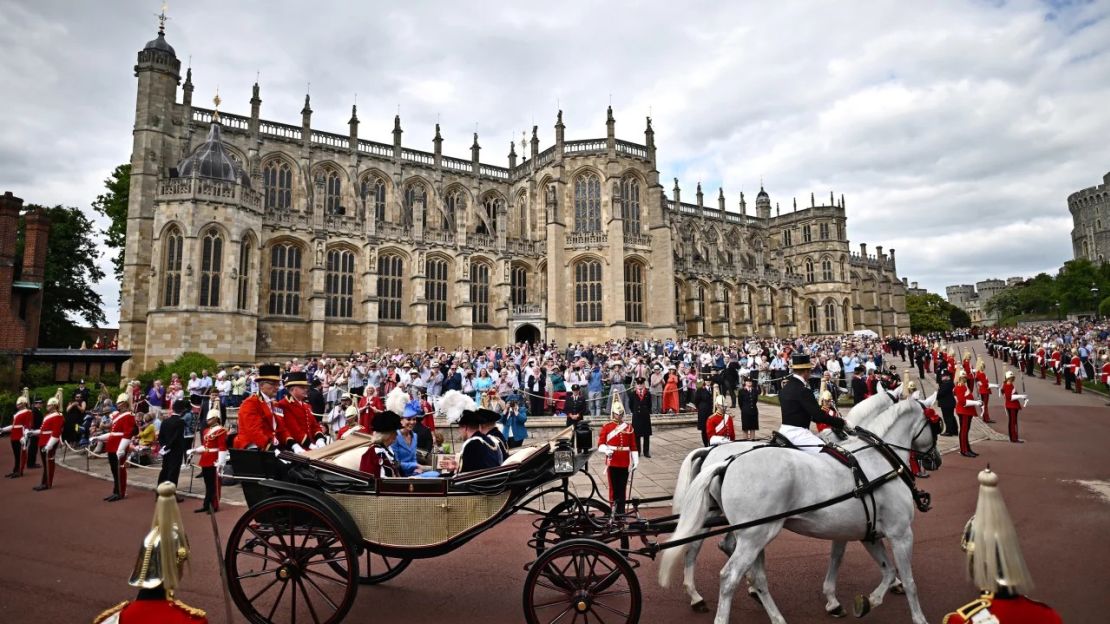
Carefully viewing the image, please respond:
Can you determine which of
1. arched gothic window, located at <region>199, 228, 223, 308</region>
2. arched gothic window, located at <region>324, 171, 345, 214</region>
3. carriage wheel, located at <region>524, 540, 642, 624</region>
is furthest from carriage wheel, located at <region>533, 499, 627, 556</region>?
arched gothic window, located at <region>324, 171, 345, 214</region>

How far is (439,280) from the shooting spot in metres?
36.1

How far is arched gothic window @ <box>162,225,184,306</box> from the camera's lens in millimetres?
26672

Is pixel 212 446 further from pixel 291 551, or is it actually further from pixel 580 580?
pixel 580 580

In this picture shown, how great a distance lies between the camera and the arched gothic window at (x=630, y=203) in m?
37.9

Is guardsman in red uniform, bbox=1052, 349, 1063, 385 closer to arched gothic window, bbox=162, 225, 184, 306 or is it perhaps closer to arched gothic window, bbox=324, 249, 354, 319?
arched gothic window, bbox=324, 249, 354, 319

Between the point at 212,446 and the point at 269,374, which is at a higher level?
the point at 269,374

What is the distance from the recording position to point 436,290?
1410 inches

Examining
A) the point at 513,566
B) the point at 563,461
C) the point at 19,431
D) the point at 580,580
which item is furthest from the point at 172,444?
the point at 580,580

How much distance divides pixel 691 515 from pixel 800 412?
1.89 m

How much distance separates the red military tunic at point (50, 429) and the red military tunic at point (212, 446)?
4814mm

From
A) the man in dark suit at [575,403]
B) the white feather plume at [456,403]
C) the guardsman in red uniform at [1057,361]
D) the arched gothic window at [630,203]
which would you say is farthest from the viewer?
the arched gothic window at [630,203]

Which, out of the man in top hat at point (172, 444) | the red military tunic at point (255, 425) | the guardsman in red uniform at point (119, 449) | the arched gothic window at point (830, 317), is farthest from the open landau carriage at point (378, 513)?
the arched gothic window at point (830, 317)

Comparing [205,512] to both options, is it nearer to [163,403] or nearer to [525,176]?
[163,403]

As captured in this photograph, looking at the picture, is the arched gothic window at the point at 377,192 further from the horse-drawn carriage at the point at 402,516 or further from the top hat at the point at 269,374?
the horse-drawn carriage at the point at 402,516
